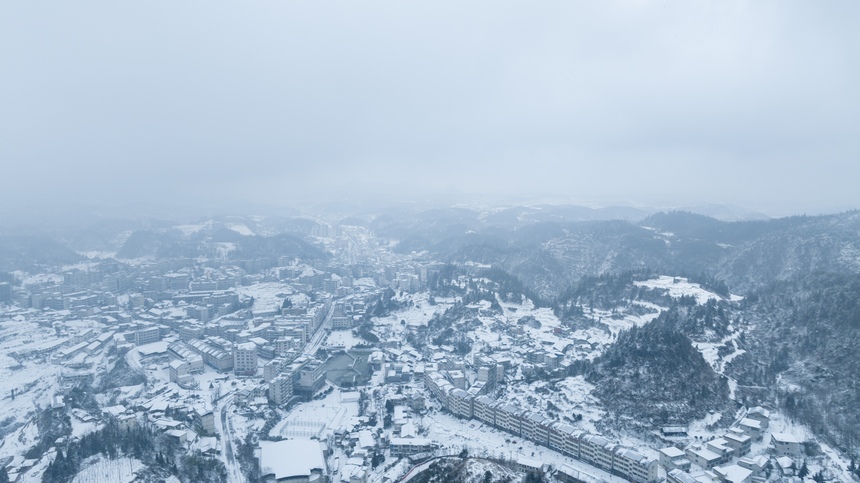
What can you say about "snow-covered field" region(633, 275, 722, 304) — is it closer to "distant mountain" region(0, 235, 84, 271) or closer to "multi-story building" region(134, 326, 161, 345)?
"multi-story building" region(134, 326, 161, 345)

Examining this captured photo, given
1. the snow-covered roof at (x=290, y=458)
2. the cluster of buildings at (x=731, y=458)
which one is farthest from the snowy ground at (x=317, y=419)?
the cluster of buildings at (x=731, y=458)

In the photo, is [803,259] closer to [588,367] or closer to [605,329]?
[605,329]

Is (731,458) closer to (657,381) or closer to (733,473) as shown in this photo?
(733,473)

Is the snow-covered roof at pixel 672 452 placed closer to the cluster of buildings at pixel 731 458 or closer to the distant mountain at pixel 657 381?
the cluster of buildings at pixel 731 458

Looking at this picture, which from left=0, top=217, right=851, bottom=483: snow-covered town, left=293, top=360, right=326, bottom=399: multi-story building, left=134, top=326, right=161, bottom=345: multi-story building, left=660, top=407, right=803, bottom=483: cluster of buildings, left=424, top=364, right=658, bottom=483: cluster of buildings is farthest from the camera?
left=134, top=326, right=161, bottom=345: multi-story building

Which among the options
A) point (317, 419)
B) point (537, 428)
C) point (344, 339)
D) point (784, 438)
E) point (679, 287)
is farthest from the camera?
point (679, 287)

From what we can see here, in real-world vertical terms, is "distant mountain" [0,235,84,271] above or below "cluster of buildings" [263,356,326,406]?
below

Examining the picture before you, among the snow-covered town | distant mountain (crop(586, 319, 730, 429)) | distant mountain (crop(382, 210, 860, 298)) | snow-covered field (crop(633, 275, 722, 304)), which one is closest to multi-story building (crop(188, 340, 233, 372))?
the snow-covered town

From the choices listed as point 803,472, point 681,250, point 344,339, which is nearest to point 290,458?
point 344,339
